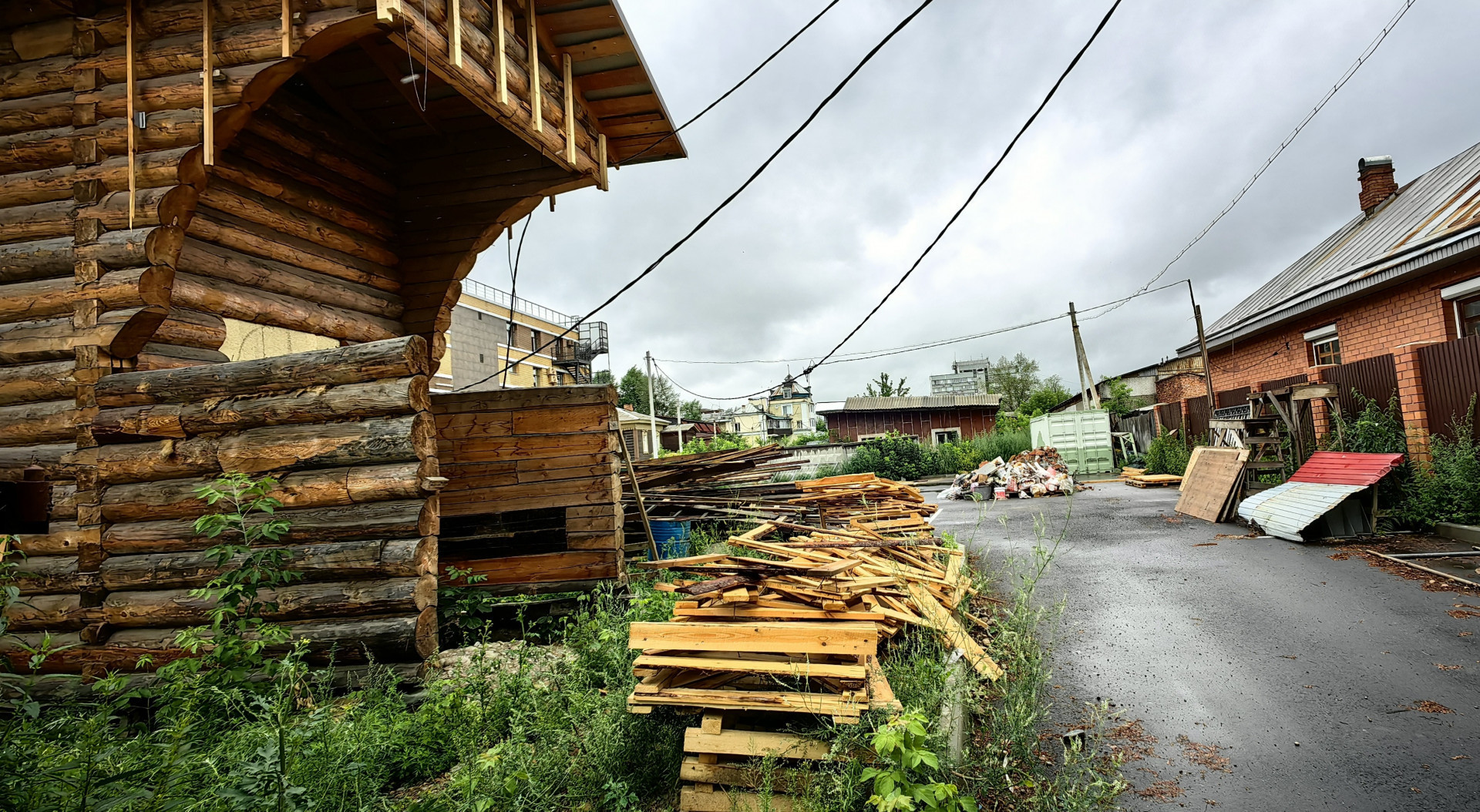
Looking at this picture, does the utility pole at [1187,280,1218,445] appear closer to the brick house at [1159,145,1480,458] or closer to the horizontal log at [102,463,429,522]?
the brick house at [1159,145,1480,458]

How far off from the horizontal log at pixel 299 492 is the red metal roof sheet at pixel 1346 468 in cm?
1118

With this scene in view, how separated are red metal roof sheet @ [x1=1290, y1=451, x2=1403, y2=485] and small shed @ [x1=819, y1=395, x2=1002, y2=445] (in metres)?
25.5

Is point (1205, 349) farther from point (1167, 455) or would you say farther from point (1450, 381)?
point (1450, 381)

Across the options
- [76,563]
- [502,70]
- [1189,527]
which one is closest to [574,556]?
[76,563]

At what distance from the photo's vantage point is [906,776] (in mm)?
2959

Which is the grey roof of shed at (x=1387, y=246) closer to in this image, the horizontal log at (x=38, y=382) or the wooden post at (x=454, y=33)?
the wooden post at (x=454, y=33)

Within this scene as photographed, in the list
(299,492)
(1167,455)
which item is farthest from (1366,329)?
(299,492)

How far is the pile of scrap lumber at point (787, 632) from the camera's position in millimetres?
3576

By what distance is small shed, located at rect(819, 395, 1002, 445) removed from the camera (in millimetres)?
36594

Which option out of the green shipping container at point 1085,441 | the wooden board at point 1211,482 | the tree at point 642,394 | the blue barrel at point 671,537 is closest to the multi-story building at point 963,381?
the tree at point 642,394

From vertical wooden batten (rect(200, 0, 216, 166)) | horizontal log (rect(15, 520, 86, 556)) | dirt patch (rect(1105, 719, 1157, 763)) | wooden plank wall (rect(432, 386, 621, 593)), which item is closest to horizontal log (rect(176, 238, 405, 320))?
vertical wooden batten (rect(200, 0, 216, 166))

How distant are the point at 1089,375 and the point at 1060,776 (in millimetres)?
26896

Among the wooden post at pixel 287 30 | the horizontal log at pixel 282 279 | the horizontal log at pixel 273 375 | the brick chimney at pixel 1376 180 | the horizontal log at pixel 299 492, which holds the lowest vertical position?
the horizontal log at pixel 299 492

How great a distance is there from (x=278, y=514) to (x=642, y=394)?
59.6 m
